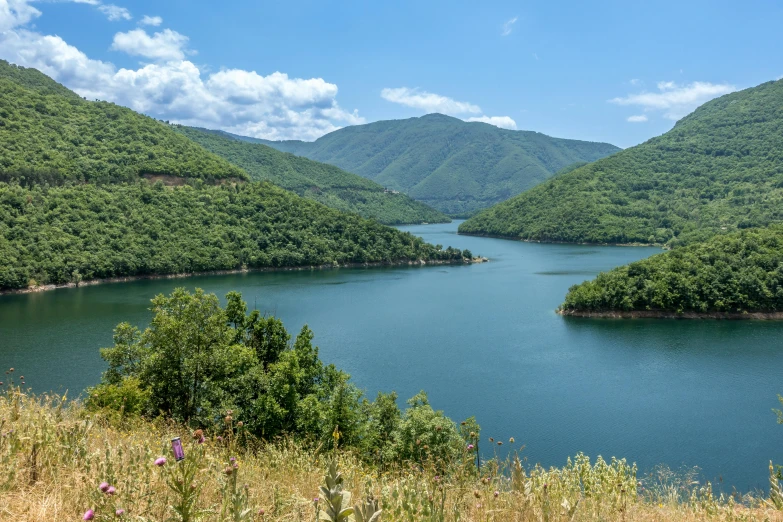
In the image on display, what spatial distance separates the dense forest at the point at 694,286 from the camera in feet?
159

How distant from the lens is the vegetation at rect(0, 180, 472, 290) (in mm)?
63156

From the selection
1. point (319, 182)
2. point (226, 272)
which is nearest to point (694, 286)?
point (226, 272)

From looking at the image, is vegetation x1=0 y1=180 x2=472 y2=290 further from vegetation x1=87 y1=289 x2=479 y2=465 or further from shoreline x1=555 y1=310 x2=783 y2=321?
vegetation x1=87 y1=289 x2=479 y2=465

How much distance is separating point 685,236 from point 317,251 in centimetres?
6881

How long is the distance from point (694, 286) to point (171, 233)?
221 ft

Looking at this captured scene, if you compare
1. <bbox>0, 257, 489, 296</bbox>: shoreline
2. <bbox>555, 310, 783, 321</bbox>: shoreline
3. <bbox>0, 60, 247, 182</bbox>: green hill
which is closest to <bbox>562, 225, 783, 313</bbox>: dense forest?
<bbox>555, 310, 783, 321</bbox>: shoreline

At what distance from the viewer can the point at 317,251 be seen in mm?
86312

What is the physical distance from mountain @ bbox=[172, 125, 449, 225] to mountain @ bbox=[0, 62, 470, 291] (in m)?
60.2

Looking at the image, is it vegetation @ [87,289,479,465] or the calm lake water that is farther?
the calm lake water

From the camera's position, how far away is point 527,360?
3628cm

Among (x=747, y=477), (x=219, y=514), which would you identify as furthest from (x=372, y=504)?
(x=747, y=477)

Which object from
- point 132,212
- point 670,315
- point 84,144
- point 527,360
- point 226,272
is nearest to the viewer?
point 527,360

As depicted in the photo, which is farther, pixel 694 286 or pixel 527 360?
pixel 694 286

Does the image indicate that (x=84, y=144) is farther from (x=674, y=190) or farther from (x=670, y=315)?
(x=674, y=190)
